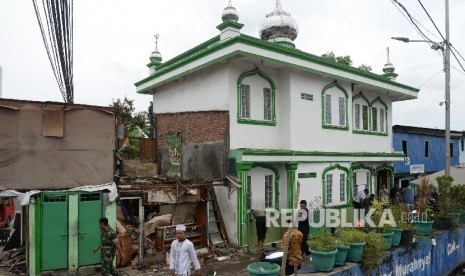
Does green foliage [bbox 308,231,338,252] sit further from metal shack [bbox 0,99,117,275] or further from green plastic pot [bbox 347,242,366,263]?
metal shack [bbox 0,99,117,275]

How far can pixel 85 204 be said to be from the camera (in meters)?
11.2

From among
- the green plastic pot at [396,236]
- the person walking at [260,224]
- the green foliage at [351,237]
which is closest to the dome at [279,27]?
the person walking at [260,224]

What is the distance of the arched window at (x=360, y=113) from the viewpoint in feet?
64.5

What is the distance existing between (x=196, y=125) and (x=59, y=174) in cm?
599

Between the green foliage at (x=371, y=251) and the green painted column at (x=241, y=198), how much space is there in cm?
510

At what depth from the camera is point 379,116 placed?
→ 21797 millimetres

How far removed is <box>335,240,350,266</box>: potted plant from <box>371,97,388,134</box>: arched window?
13.3 meters

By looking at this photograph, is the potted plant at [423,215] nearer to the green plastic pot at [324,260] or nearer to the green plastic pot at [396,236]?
the green plastic pot at [396,236]

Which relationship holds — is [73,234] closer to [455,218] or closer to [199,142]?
[199,142]

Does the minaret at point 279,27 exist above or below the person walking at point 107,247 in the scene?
above

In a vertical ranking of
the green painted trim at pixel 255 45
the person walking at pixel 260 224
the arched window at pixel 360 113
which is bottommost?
the person walking at pixel 260 224

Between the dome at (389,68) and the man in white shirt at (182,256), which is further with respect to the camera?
the dome at (389,68)

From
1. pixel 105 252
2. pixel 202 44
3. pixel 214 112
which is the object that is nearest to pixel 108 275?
pixel 105 252

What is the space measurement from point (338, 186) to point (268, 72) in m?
6.61
